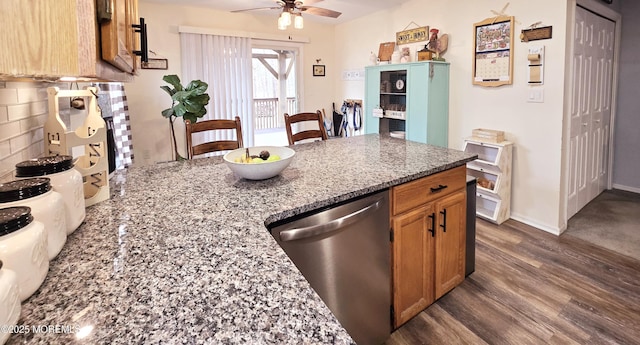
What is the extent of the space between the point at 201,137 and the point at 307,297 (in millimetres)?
4039

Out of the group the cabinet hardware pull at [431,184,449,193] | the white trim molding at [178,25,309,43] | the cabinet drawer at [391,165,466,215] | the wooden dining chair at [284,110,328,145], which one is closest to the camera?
the cabinet drawer at [391,165,466,215]

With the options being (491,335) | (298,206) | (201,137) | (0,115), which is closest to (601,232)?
(491,335)

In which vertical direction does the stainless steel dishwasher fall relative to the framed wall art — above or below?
below

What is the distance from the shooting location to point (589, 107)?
327 centimetres

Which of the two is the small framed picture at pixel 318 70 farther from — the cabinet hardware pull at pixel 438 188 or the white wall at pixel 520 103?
the cabinet hardware pull at pixel 438 188

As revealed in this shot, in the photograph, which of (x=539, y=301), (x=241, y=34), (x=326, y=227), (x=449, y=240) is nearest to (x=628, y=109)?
(x=539, y=301)

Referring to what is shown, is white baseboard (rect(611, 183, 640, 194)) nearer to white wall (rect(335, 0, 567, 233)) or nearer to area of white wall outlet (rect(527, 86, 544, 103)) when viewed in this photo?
white wall (rect(335, 0, 567, 233))

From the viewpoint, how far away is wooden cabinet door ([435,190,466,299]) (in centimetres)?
185

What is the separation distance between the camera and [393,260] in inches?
64.2

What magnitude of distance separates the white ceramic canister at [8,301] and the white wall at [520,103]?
3410mm

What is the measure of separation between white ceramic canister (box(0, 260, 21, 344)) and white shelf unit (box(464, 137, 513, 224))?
3170 mm

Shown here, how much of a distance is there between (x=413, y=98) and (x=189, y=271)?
3368 mm

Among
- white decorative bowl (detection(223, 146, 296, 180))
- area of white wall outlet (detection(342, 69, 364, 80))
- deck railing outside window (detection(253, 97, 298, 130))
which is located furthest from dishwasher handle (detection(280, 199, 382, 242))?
deck railing outside window (detection(253, 97, 298, 130))

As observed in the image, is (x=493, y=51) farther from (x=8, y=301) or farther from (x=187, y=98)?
(x=8, y=301)
